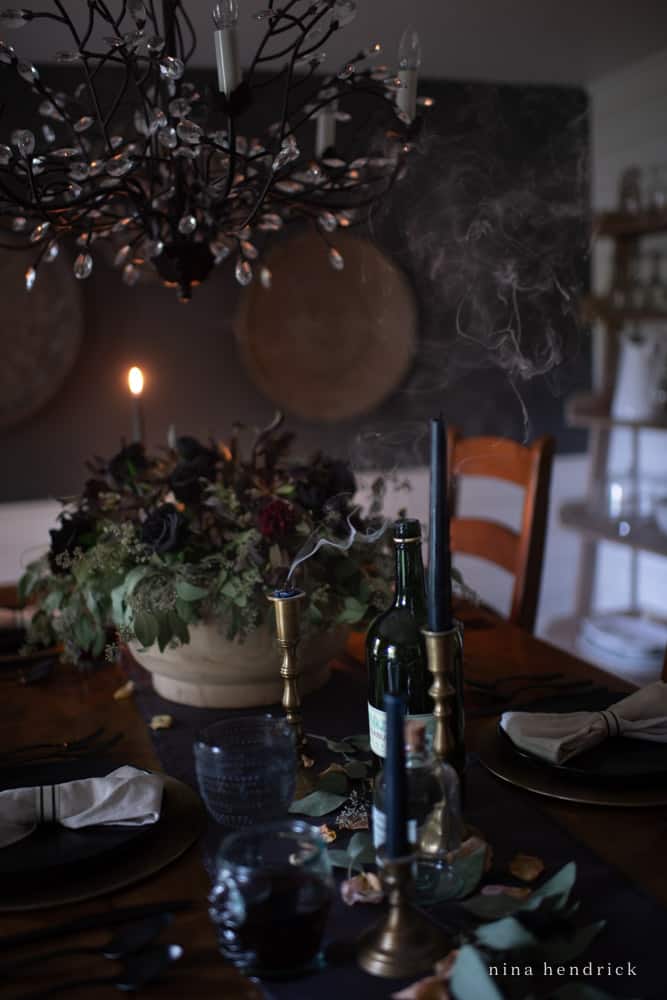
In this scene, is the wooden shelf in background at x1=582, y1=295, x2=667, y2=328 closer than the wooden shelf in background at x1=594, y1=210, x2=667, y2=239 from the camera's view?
No

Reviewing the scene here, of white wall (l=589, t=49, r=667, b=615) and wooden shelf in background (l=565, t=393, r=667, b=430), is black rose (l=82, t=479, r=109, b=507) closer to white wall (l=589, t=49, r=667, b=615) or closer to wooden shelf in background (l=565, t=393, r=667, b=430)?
wooden shelf in background (l=565, t=393, r=667, b=430)

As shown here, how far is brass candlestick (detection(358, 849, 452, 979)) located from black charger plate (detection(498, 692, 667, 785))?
1.14 ft

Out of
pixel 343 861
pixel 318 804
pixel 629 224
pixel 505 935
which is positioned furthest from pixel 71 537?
pixel 629 224

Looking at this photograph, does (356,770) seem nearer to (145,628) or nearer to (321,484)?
(145,628)

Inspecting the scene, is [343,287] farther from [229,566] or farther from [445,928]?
[445,928]

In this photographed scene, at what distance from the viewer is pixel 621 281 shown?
11.5 feet

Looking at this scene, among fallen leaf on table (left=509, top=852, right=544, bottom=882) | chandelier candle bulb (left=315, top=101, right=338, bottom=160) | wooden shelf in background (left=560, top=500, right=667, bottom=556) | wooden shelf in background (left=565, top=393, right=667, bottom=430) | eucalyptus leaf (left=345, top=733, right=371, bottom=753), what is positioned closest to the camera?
fallen leaf on table (left=509, top=852, right=544, bottom=882)

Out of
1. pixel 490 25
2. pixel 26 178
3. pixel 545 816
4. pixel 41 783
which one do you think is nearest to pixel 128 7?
pixel 26 178

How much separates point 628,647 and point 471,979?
2.30m

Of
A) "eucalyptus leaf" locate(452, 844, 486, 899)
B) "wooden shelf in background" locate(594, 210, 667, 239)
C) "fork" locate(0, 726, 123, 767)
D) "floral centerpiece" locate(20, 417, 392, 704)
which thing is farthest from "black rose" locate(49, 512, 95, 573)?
"wooden shelf in background" locate(594, 210, 667, 239)

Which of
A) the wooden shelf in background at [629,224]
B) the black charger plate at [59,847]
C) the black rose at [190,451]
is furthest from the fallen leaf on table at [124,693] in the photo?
the wooden shelf in background at [629,224]

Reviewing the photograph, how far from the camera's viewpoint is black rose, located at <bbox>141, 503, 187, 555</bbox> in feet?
4.28

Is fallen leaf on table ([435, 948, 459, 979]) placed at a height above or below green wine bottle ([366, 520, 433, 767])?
below

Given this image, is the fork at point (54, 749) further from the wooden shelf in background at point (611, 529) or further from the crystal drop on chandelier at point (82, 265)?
the wooden shelf in background at point (611, 529)
